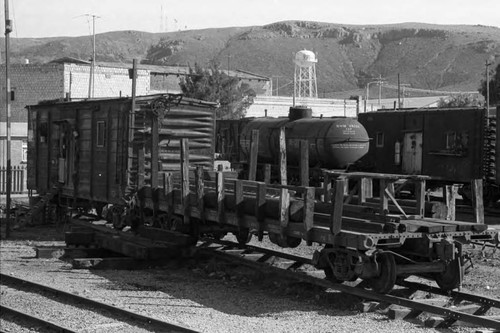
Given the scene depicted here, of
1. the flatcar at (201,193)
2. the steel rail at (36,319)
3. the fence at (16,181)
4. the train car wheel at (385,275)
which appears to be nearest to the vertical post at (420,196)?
the flatcar at (201,193)

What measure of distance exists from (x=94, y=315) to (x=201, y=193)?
4.16m

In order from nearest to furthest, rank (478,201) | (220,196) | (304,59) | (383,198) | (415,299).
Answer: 1. (415,299)
2. (383,198)
3. (478,201)
4. (220,196)
5. (304,59)

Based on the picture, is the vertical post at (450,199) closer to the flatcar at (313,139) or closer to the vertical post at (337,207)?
the vertical post at (337,207)

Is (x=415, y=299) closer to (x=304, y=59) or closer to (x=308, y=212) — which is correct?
(x=308, y=212)

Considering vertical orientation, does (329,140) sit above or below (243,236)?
above

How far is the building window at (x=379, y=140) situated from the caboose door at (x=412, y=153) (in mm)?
1127

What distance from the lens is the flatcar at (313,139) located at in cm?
2478

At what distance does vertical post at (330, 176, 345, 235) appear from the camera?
9953mm

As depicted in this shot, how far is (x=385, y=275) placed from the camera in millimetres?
10109

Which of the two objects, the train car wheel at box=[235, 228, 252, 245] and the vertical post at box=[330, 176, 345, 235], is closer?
the vertical post at box=[330, 176, 345, 235]

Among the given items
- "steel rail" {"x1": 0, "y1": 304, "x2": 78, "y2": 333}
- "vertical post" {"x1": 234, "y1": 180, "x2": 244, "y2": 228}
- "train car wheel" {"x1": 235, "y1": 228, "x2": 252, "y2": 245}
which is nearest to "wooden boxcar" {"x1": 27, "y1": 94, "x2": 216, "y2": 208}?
"train car wheel" {"x1": 235, "y1": 228, "x2": 252, "y2": 245}

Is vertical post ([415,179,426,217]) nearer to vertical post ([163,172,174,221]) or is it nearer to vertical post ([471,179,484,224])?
vertical post ([471,179,484,224])

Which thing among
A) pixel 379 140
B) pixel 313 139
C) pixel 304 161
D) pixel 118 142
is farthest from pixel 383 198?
pixel 379 140

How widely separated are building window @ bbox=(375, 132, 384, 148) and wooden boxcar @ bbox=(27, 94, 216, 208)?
1155 cm
